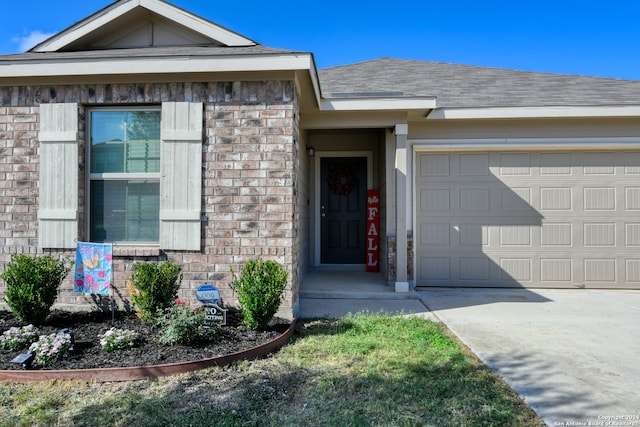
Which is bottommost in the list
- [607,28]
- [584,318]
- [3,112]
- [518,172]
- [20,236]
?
[584,318]

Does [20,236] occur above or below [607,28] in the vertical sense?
below

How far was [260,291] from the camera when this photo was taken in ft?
11.2

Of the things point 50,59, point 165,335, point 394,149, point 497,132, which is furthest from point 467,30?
point 165,335

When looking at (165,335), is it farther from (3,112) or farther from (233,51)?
(3,112)

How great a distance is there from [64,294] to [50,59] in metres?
2.54

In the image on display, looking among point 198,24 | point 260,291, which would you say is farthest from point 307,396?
point 198,24

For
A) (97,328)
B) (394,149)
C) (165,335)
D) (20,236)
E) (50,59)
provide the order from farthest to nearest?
(394,149) < (20,236) < (50,59) < (97,328) < (165,335)

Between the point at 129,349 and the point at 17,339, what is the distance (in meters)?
0.94

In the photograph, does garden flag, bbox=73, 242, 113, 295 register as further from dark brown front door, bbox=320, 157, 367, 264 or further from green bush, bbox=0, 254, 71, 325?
dark brown front door, bbox=320, 157, 367, 264

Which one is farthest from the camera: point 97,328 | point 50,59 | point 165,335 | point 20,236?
point 20,236

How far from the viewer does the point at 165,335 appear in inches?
125

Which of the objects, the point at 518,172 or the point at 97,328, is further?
the point at 518,172

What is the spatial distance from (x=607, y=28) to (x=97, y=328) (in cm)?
1273
